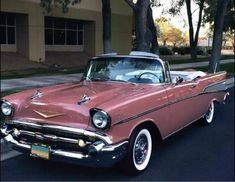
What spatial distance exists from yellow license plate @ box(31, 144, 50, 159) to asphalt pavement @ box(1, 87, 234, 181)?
0.34 meters

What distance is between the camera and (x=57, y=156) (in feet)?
14.9

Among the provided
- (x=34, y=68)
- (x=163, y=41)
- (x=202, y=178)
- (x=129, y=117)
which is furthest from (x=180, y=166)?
(x=163, y=41)

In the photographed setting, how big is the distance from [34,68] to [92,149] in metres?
17.8

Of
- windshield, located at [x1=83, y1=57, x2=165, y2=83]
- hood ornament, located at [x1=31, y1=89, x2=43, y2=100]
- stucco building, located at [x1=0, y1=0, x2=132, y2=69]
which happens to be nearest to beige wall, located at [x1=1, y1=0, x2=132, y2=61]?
stucco building, located at [x1=0, y1=0, x2=132, y2=69]

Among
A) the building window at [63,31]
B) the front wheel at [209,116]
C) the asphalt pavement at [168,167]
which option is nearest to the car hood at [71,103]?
the asphalt pavement at [168,167]

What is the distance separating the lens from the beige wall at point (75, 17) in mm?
23859

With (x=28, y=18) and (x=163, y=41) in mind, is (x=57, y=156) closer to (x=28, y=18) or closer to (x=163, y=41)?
(x=28, y=18)

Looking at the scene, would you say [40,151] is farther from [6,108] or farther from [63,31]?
[63,31]

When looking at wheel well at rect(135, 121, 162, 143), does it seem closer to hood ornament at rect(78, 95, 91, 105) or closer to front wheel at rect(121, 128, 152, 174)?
front wheel at rect(121, 128, 152, 174)

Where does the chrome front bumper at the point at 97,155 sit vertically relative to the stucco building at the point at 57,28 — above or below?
below

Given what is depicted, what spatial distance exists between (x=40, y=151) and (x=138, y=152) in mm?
1203

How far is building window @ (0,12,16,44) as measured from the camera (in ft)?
79.1

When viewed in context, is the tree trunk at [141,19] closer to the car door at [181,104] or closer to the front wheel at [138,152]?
the car door at [181,104]

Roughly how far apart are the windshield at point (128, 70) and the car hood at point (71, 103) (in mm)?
454
